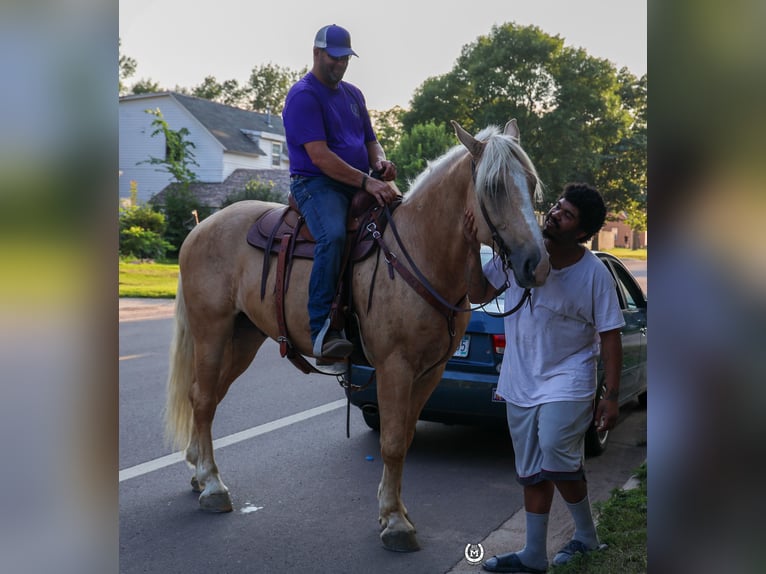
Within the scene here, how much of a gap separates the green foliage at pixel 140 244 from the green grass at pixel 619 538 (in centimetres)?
2889

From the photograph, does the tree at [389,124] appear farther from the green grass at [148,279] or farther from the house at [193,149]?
the green grass at [148,279]

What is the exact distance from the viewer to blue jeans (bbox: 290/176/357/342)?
4.38m

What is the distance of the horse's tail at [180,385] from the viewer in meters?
Answer: 5.51

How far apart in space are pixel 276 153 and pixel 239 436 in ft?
155

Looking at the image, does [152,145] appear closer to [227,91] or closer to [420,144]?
[420,144]

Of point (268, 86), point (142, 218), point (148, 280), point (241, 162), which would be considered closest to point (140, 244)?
point (142, 218)

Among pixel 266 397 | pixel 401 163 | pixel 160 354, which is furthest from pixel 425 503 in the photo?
pixel 401 163

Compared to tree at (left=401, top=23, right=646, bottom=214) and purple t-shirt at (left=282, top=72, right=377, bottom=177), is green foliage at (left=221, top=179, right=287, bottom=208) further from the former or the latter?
purple t-shirt at (left=282, top=72, right=377, bottom=177)

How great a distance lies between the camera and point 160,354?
11.6 m

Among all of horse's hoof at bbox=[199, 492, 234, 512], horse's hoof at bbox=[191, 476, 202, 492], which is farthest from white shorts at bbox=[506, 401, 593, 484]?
horse's hoof at bbox=[191, 476, 202, 492]

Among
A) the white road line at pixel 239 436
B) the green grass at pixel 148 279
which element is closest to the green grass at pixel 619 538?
the white road line at pixel 239 436

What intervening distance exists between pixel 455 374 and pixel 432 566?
2.10 m
